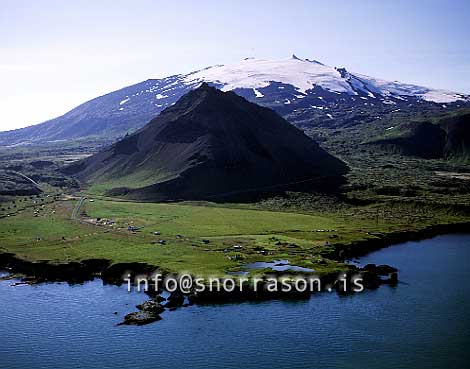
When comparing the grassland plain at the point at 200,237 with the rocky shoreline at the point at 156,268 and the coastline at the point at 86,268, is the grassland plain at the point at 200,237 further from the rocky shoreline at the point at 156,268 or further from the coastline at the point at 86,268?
the rocky shoreline at the point at 156,268

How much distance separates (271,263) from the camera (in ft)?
429

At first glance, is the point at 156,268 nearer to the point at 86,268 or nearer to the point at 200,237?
the point at 86,268

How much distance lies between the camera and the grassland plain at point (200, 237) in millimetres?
134188

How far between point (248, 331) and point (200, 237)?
66888 mm

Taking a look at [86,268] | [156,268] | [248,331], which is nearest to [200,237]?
[156,268]

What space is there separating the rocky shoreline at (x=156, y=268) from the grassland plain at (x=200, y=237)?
226 cm

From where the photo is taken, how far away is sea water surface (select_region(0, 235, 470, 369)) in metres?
86.1

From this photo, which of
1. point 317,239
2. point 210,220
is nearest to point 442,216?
point 317,239

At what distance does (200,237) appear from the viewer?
160875 millimetres

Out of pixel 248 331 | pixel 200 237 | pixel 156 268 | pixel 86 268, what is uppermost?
pixel 200 237

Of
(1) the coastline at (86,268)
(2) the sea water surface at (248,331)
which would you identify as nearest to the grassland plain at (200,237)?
(1) the coastline at (86,268)

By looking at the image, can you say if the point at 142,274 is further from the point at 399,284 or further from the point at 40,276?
the point at 399,284

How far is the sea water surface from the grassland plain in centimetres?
1691

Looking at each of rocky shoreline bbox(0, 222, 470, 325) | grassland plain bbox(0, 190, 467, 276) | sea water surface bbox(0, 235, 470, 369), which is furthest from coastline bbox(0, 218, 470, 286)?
sea water surface bbox(0, 235, 470, 369)
